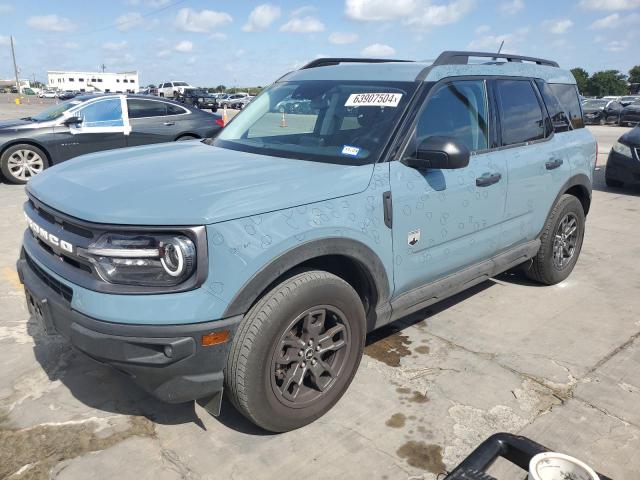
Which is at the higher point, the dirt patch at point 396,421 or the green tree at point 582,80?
the green tree at point 582,80

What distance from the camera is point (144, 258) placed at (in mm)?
2271

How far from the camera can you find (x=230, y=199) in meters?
2.37

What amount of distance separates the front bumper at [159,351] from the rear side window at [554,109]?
338 cm

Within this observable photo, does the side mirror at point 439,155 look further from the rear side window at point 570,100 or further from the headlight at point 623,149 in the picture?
the headlight at point 623,149

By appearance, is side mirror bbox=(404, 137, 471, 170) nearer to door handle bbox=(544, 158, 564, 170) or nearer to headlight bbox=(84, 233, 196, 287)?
headlight bbox=(84, 233, 196, 287)

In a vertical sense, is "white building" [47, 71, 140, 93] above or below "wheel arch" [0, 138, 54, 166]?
above

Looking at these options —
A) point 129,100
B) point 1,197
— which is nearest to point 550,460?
point 1,197

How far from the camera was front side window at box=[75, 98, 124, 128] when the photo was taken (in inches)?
362

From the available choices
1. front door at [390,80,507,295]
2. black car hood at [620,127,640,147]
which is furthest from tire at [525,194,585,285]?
black car hood at [620,127,640,147]

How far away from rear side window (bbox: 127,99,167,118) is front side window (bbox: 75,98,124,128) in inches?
8.1

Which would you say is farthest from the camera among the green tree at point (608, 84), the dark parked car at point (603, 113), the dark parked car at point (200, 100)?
the green tree at point (608, 84)

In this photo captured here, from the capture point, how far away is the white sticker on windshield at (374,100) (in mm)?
3217

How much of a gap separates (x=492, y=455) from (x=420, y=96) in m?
2.21

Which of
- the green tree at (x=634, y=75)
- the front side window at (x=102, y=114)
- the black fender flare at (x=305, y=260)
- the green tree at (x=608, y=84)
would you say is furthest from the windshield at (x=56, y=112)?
the green tree at (x=634, y=75)
